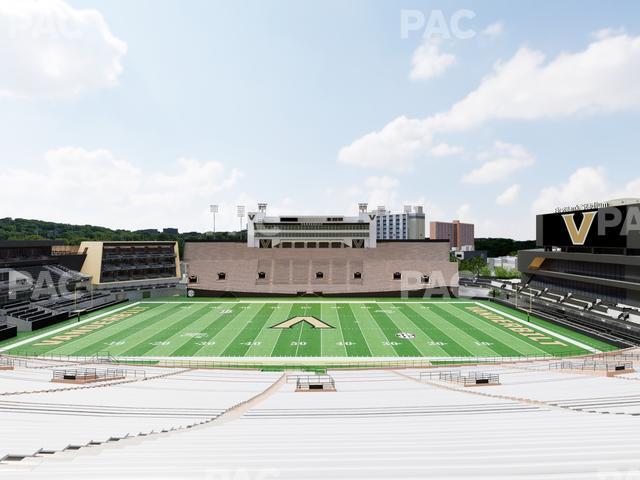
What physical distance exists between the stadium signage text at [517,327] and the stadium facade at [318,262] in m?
12.2

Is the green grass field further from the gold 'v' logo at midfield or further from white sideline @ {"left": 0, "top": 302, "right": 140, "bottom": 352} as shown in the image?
the gold 'v' logo at midfield

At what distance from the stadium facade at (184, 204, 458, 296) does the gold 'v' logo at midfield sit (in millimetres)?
17556

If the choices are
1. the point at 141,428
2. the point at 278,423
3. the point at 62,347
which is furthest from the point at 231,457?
the point at 62,347

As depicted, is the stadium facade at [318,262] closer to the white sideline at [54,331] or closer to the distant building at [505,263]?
the white sideline at [54,331]

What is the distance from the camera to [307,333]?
36969mm

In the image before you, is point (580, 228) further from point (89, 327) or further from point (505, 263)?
point (505, 263)

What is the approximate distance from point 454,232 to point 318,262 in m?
138

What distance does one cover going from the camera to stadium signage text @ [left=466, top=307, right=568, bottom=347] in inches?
1340

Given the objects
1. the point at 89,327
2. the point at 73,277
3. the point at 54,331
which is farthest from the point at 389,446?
the point at 73,277

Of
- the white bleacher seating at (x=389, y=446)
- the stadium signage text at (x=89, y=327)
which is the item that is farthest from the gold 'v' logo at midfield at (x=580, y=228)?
the stadium signage text at (x=89, y=327)

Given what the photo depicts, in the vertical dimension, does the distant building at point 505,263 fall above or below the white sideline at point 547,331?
above

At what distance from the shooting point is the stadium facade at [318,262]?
60.3m

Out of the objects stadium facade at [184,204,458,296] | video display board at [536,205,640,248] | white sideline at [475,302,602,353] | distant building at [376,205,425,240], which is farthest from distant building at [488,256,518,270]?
distant building at [376,205,425,240]

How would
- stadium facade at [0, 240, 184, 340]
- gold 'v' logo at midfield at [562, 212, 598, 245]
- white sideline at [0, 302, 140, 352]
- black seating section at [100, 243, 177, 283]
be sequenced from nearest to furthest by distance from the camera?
white sideline at [0, 302, 140, 352]
gold 'v' logo at midfield at [562, 212, 598, 245]
stadium facade at [0, 240, 184, 340]
black seating section at [100, 243, 177, 283]
